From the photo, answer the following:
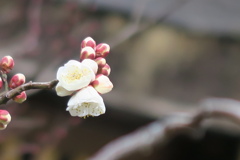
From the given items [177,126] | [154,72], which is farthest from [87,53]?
[154,72]

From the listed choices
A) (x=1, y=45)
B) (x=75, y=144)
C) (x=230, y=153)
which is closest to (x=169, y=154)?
(x=230, y=153)

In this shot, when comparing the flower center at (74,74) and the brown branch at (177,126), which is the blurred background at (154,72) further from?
the flower center at (74,74)

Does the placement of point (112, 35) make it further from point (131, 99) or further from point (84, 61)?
point (84, 61)

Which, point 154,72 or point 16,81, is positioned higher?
point 154,72

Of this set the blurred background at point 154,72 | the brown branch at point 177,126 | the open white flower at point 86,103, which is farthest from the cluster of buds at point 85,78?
the blurred background at point 154,72

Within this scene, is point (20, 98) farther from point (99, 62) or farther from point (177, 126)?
point (177, 126)

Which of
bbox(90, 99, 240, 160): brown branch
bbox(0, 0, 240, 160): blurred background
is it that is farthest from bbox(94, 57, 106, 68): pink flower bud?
bbox(0, 0, 240, 160): blurred background
